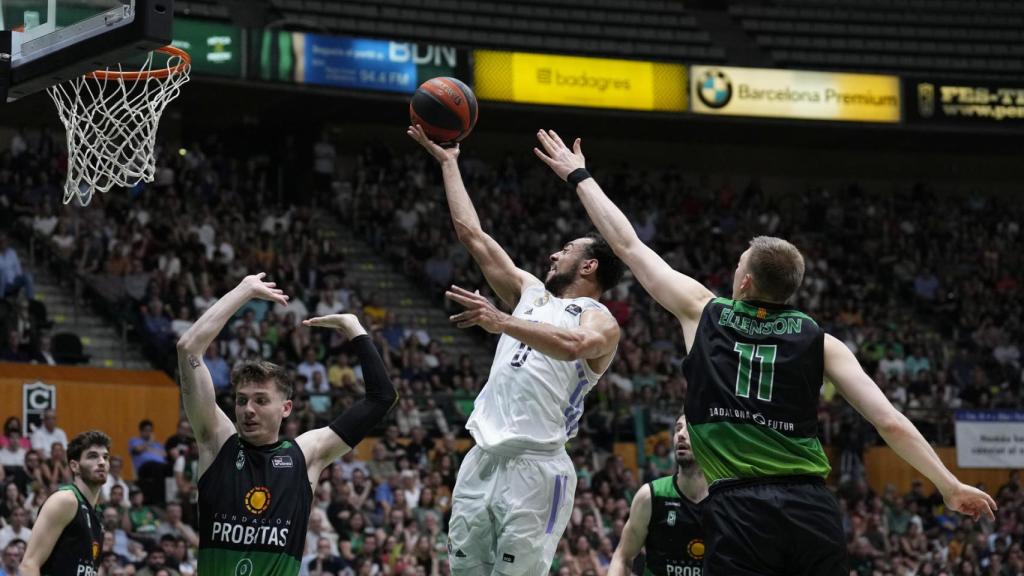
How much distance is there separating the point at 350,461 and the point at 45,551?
926cm

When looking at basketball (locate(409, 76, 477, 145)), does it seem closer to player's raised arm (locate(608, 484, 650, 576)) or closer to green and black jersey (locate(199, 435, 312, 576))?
green and black jersey (locate(199, 435, 312, 576))

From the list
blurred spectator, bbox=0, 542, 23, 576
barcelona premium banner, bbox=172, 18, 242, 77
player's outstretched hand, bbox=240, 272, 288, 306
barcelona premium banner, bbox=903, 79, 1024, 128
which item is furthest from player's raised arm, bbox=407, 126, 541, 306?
barcelona premium banner, bbox=903, 79, 1024, 128

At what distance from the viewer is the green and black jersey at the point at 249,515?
19.9 ft

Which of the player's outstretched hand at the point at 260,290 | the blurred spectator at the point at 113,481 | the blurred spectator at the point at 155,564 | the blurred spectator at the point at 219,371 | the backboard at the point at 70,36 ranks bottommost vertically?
the blurred spectator at the point at 155,564

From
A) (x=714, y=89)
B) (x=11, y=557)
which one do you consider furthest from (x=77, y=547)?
(x=714, y=89)

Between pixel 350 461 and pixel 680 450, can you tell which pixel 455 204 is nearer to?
pixel 680 450

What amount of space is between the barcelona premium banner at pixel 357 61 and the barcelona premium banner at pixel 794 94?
455 cm

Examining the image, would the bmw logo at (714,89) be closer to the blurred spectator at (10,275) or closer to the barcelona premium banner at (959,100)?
the barcelona premium banner at (959,100)

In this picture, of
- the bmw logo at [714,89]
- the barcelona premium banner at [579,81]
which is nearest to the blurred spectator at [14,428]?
the barcelona premium banner at [579,81]

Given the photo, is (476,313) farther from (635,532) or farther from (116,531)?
(116,531)

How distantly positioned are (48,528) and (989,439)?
16401mm

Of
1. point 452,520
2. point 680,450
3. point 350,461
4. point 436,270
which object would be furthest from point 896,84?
point 452,520

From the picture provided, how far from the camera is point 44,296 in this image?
61.1 ft

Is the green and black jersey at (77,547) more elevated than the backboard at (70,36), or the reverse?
the backboard at (70,36)
